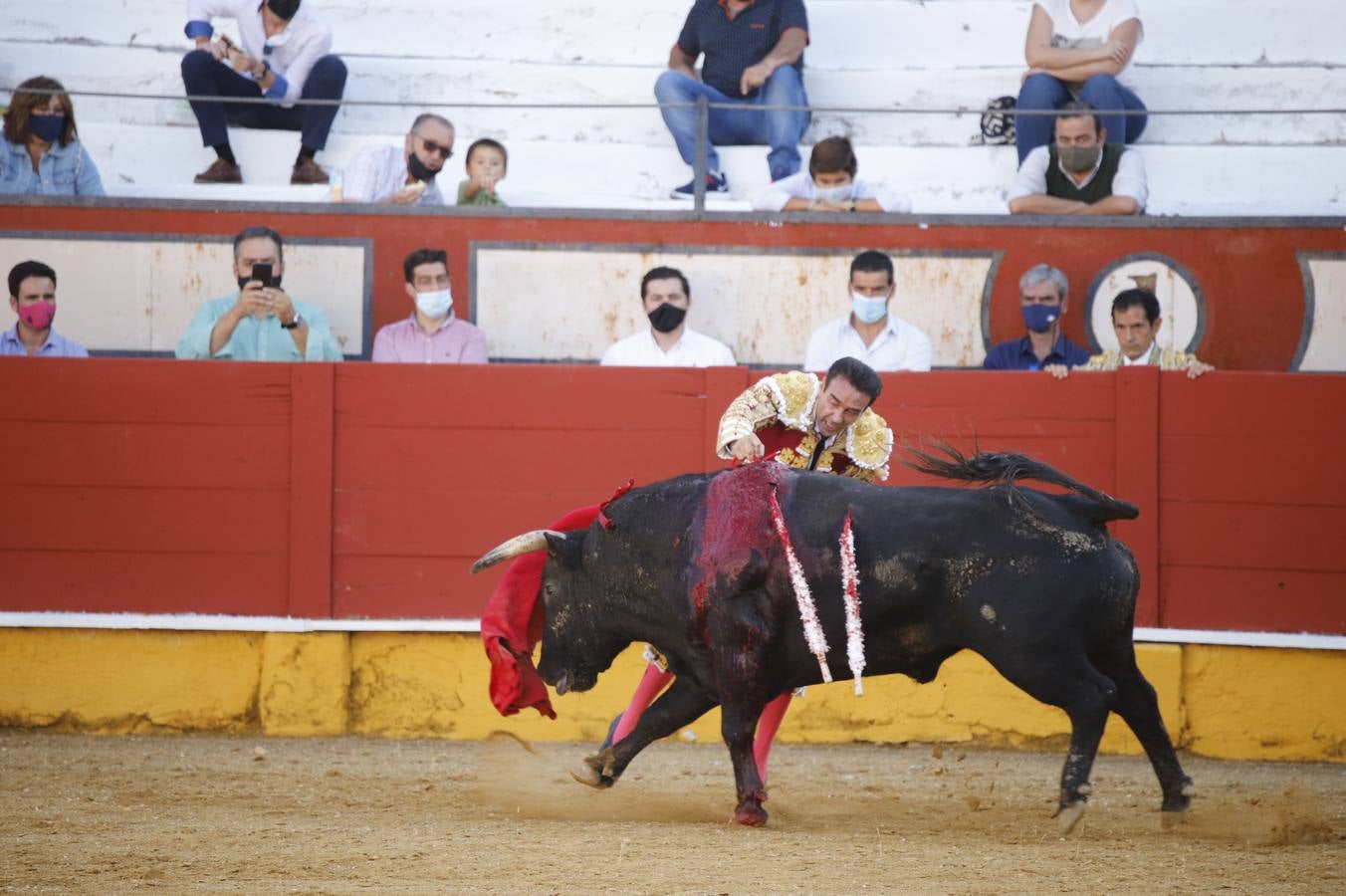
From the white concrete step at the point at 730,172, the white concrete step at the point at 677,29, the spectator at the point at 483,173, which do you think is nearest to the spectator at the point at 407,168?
the spectator at the point at 483,173

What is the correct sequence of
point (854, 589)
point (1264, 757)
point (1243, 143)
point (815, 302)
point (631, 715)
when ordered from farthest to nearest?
point (1243, 143) → point (815, 302) → point (1264, 757) → point (631, 715) → point (854, 589)

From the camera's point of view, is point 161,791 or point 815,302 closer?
point 161,791

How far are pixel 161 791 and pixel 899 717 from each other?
2.73 meters

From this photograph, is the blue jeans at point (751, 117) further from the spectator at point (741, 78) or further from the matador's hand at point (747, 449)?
the matador's hand at point (747, 449)

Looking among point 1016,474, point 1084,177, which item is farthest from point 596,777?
point 1084,177

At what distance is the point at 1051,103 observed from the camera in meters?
8.21

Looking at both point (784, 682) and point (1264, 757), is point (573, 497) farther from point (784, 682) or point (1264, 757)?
point (1264, 757)

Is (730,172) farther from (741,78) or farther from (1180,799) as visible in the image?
(1180,799)

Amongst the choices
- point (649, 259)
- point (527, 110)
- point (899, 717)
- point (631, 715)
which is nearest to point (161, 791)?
point (631, 715)

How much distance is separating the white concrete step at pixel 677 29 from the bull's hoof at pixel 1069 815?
5.61m

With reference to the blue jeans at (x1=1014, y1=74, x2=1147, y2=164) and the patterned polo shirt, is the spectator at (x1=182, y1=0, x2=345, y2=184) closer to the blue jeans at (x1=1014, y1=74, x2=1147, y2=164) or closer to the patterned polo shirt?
the patterned polo shirt

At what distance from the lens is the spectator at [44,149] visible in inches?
310

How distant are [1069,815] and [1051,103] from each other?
14.0 feet

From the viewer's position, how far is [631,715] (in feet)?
17.8
